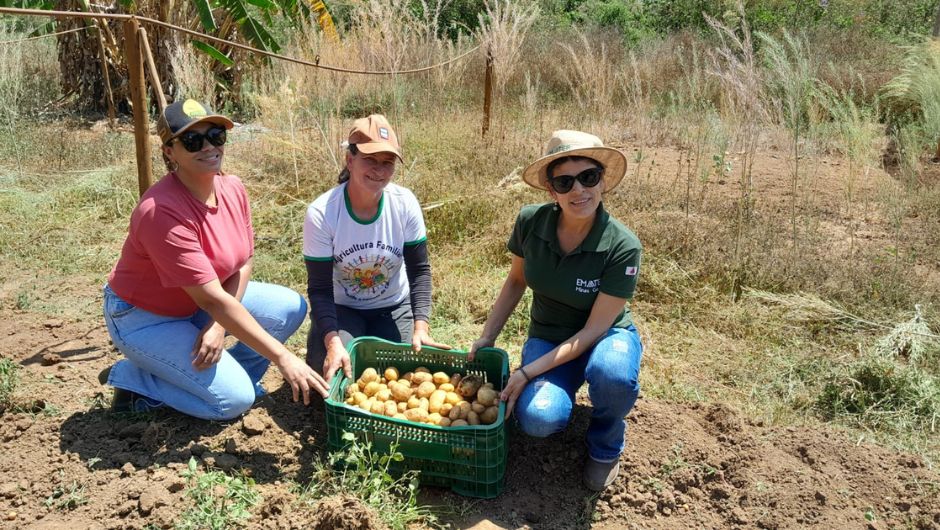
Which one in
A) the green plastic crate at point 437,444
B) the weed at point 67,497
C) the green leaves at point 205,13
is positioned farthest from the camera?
the green leaves at point 205,13

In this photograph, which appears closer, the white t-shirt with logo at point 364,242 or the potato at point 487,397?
the potato at point 487,397

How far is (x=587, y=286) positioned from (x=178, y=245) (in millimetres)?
1562

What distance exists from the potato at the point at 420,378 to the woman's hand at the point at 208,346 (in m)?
0.81

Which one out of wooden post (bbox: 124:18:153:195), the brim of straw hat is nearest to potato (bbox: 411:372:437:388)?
the brim of straw hat

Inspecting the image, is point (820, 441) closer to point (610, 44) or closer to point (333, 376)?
point (333, 376)

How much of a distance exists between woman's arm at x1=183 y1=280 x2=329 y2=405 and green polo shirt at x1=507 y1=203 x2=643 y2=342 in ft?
3.17

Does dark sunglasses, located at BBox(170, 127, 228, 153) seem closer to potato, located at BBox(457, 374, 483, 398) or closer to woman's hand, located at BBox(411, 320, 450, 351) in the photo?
woman's hand, located at BBox(411, 320, 450, 351)

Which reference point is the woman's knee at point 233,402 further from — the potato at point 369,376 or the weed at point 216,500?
the potato at point 369,376

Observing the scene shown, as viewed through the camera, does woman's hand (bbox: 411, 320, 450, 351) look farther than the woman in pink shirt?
Yes

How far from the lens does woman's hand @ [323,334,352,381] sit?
9.25 feet

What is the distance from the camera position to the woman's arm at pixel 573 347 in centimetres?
268

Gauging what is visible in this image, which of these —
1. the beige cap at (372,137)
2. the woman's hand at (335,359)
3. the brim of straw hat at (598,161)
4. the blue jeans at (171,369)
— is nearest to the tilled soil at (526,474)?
the blue jeans at (171,369)

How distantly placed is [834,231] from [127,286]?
16.7 feet

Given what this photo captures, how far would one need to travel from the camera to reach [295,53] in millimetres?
8055
